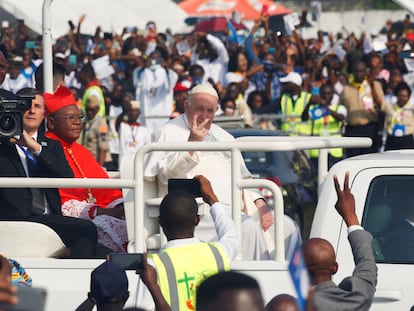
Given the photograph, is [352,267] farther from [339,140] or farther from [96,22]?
[96,22]

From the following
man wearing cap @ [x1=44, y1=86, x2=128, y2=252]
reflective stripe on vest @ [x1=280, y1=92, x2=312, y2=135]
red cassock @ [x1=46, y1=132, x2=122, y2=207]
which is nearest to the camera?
man wearing cap @ [x1=44, y1=86, x2=128, y2=252]

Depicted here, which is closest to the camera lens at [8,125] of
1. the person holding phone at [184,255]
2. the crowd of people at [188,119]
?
the crowd of people at [188,119]

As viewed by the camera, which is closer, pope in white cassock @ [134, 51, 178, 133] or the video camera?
the video camera

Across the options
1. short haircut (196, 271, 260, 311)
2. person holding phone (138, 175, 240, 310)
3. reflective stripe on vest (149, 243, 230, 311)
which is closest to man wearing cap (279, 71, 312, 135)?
person holding phone (138, 175, 240, 310)

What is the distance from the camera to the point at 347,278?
5.13 m

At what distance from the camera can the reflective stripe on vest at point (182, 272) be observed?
16.8ft

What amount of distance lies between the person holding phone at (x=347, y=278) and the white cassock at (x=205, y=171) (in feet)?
3.40

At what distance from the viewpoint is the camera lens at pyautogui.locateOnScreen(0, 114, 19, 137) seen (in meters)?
6.15

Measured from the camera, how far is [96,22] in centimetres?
2762

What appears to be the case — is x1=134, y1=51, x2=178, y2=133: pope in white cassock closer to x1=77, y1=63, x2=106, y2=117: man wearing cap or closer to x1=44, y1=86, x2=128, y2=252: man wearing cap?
x1=77, y1=63, x2=106, y2=117: man wearing cap

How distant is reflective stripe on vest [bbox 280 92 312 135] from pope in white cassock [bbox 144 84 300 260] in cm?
961

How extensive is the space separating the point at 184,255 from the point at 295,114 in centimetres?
1270

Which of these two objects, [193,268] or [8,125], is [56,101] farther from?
[193,268]

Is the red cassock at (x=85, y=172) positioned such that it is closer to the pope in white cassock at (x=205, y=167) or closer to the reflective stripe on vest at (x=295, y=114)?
the pope in white cassock at (x=205, y=167)
